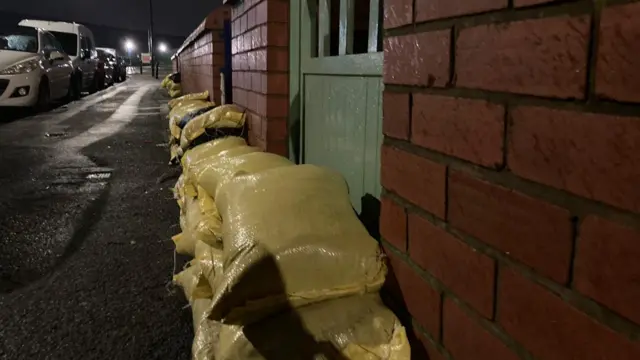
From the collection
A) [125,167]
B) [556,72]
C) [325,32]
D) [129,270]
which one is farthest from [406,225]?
[125,167]

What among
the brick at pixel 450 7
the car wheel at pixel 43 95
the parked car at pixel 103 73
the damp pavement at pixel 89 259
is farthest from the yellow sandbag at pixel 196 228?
the parked car at pixel 103 73

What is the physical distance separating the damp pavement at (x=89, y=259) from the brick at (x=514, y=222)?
130 centimetres

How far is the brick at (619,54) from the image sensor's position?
760 millimetres

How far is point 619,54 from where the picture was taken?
2.57ft

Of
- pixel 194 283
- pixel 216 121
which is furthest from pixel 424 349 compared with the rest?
pixel 216 121

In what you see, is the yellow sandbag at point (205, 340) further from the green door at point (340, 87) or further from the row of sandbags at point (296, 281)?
the green door at point (340, 87)

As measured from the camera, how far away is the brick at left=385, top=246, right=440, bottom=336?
1.30 meters

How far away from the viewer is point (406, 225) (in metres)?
1.41

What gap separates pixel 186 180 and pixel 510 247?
2.42 metres

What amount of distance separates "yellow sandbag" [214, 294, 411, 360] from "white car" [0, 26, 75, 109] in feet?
33.8

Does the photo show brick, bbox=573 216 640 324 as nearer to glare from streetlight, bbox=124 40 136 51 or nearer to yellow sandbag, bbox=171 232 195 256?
yellow sandbag, bbox=171 232 195 256

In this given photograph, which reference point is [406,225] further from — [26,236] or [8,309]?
[26,236]

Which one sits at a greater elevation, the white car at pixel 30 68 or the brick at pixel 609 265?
the white car at pixel 30 68

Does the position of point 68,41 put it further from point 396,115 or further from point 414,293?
point 414,293
